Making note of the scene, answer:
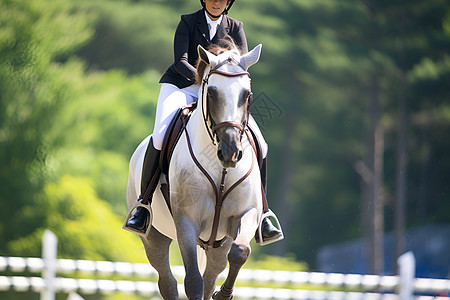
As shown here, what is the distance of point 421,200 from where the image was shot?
18453 millimetres

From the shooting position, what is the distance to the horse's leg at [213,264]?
521 centimetres

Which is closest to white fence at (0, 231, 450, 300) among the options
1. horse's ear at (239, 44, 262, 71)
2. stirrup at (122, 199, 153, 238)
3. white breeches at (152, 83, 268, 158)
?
stirrup at (122, 199, 153, 238)

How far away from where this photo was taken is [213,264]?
5.28 metres

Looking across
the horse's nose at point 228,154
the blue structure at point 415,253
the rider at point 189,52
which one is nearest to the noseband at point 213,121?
the horse's nose at point 228,154

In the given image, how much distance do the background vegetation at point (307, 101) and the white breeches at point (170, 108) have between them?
33.1 feet

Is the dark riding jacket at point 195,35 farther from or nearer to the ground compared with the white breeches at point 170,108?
farther from the ground

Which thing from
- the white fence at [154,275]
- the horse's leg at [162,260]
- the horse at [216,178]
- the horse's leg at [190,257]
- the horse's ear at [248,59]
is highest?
the horse's ear at [248,59]

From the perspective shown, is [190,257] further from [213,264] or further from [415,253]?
[415,253]

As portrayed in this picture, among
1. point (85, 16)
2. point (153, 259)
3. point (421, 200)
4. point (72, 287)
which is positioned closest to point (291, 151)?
point (421, 200)

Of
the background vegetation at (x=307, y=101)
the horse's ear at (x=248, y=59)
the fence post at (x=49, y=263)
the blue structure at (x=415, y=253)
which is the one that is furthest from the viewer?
the blue structure at (x=415, y=253)

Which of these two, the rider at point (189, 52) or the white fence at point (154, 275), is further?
the white fence at point (154, 275)

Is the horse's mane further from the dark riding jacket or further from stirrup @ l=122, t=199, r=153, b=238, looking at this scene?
stirrup @ l=122, t=199, r=153, b=238

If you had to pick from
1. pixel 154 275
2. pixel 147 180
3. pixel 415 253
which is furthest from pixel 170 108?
pixel 415 253

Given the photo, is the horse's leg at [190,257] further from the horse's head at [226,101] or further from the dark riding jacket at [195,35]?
the dark riding jacket at [195,35]
